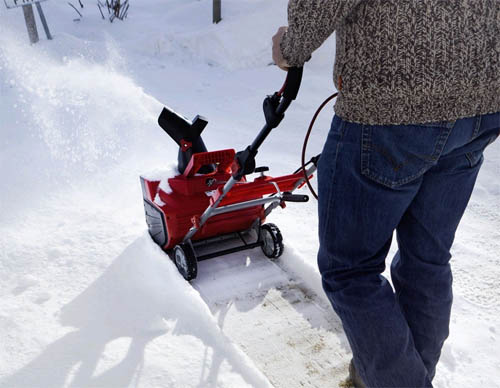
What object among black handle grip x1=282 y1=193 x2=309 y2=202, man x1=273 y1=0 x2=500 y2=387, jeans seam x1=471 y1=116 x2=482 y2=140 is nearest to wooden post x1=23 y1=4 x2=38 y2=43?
black handle grip x1=282 y1=193 x2=309 y2=202

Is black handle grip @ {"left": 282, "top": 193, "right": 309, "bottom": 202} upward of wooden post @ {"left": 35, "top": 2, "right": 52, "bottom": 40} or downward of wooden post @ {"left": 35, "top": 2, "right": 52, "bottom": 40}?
downward

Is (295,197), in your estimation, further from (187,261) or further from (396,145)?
(396,145)

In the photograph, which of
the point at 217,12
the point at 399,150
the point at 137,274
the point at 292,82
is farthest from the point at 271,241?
the point at 217,12

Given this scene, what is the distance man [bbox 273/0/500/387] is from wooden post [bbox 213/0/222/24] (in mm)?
7643

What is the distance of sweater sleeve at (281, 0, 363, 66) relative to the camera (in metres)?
1.14

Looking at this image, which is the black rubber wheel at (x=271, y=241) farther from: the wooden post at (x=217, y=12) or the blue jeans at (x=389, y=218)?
the wooden post at (x=217, y=12)

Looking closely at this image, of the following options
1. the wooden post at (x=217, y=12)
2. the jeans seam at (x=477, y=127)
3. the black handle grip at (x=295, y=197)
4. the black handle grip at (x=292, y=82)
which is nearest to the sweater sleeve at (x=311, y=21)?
the black handle grip at (x=292, y=82)

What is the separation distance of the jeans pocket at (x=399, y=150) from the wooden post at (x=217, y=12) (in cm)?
784

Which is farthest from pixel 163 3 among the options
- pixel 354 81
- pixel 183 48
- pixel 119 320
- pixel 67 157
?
pixel 354 81

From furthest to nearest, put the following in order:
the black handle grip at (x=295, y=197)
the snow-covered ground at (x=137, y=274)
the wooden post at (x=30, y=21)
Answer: the wooden post at (x=30, y=21), the black handle grip at (x=295, y=197), the snow-covered ground at (x=137, y=274)

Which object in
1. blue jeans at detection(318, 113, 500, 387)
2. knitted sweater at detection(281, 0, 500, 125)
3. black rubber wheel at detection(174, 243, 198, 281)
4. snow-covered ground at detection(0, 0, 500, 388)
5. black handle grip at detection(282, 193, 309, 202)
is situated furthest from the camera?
black rubber wheel at detection(174, 243, 198, 281)

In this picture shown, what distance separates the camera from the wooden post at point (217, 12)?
845cm

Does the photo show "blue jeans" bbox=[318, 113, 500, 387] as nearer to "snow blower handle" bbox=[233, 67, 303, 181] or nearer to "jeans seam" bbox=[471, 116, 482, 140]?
"jeans seam" bbox=[471, 116, 482, 140]

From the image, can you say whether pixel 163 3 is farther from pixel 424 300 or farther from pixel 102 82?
pixel 424 300
